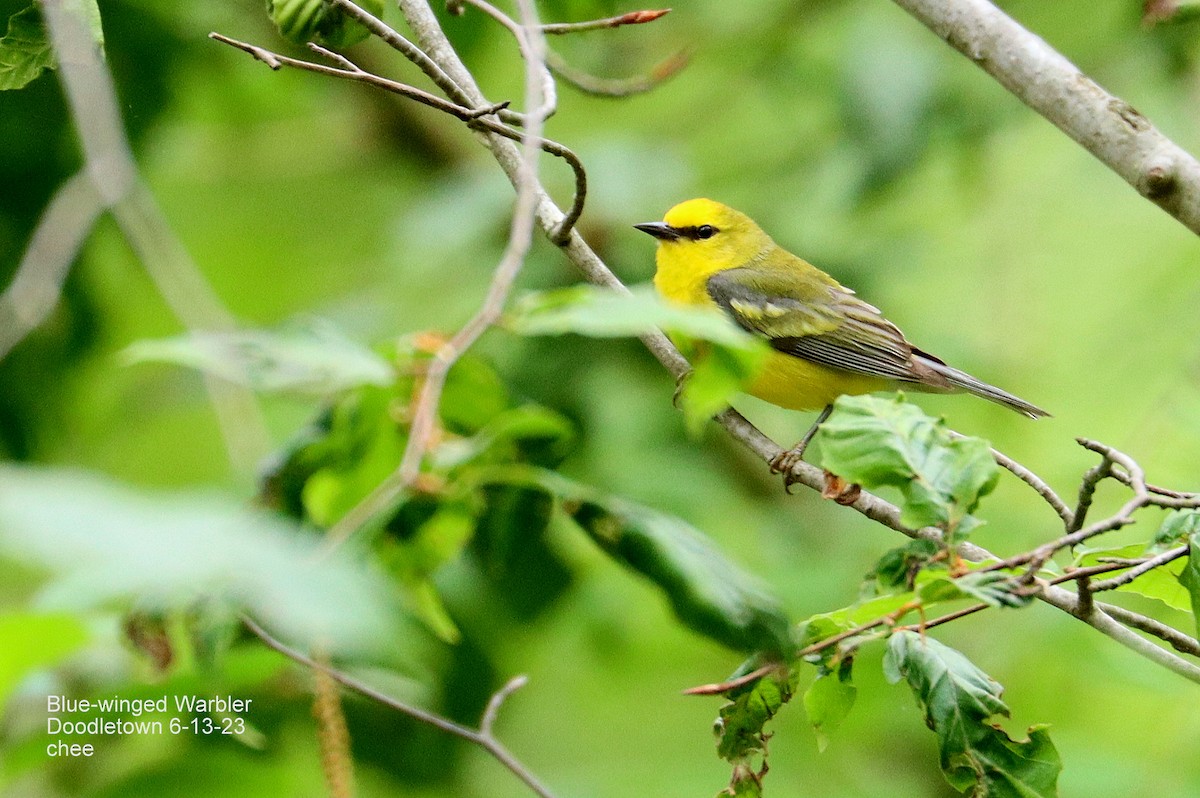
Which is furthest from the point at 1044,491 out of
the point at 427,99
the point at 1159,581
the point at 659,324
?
the point at 427,99

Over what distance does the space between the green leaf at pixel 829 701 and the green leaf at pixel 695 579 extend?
224mm

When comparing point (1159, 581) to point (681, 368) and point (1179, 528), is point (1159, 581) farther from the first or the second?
point (681, 368)

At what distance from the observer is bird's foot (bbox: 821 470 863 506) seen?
2443 millimetres

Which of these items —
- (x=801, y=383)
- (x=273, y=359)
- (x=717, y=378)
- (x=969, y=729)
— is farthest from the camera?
(x=801, y=383)

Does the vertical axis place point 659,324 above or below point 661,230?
above

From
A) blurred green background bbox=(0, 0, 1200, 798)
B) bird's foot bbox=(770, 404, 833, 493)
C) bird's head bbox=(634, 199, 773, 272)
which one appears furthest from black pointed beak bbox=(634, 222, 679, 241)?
bird's foot bbox=(770, 404, 833, 493)

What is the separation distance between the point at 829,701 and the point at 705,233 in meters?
2.91

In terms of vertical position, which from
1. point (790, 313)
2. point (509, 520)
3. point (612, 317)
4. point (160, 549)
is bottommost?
point (790, 313)

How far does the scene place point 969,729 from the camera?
76.4 inches

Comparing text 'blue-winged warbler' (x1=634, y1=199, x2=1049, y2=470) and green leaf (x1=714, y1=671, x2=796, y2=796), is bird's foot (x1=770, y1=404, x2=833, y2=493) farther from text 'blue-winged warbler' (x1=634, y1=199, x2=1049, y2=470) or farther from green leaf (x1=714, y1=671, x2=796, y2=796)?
green leaf (x1=714, y1=671, x2=796, y2=796)

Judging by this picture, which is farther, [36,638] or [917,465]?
[917,465]

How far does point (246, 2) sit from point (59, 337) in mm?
1678

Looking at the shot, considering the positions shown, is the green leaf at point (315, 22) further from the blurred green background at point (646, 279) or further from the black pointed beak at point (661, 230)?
the black pointed beak at point (661, 230)

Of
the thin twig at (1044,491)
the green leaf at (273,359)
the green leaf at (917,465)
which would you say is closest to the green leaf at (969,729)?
the green leaf at (917,465)
